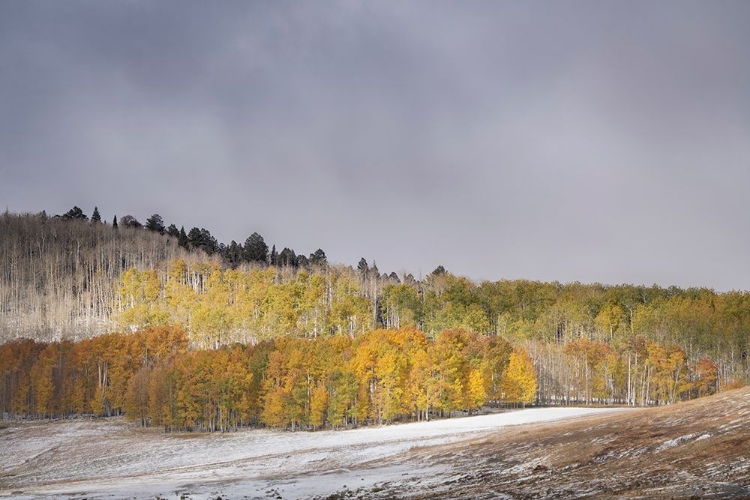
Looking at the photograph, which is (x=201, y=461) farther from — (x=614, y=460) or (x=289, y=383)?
(x=614, y=460)

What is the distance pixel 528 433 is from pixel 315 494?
27.3 metres

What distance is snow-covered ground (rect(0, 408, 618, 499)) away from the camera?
46.9 meters

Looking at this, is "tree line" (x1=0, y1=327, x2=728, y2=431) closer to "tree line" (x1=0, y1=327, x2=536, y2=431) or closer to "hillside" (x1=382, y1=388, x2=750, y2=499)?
"tree line" (x1=0, y1=327, x2=536, y2=431)

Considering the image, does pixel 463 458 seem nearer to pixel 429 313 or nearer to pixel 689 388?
pixel 689 388

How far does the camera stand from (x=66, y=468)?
7675cm

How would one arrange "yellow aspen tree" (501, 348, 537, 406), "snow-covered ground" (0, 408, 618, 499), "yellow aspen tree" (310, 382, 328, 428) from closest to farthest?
1. "snow-covered ground" (0, 408, 618, 499)
2. "yellow aspen tree" (310, 382, 328, 428)
3. "yellow aspen tree" (501, 348, 537, 406)

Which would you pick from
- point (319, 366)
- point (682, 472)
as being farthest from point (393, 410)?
point (682, 472)

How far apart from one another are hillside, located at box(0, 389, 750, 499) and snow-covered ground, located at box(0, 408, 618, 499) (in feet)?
0.75

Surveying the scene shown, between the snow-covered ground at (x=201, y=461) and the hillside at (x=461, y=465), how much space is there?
0.23m

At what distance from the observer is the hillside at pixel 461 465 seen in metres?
36.8

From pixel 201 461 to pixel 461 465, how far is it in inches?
1418

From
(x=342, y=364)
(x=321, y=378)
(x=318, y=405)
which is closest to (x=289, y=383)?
(x=321, y=378)

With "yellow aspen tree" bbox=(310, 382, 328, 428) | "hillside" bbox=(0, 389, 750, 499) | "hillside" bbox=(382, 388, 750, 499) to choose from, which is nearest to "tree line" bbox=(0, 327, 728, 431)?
"yellow aspen tree" bbox=(310, 382, 328, 428)

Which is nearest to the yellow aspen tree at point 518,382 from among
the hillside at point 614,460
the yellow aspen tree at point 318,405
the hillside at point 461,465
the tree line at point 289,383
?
the tree line at point 289,383
